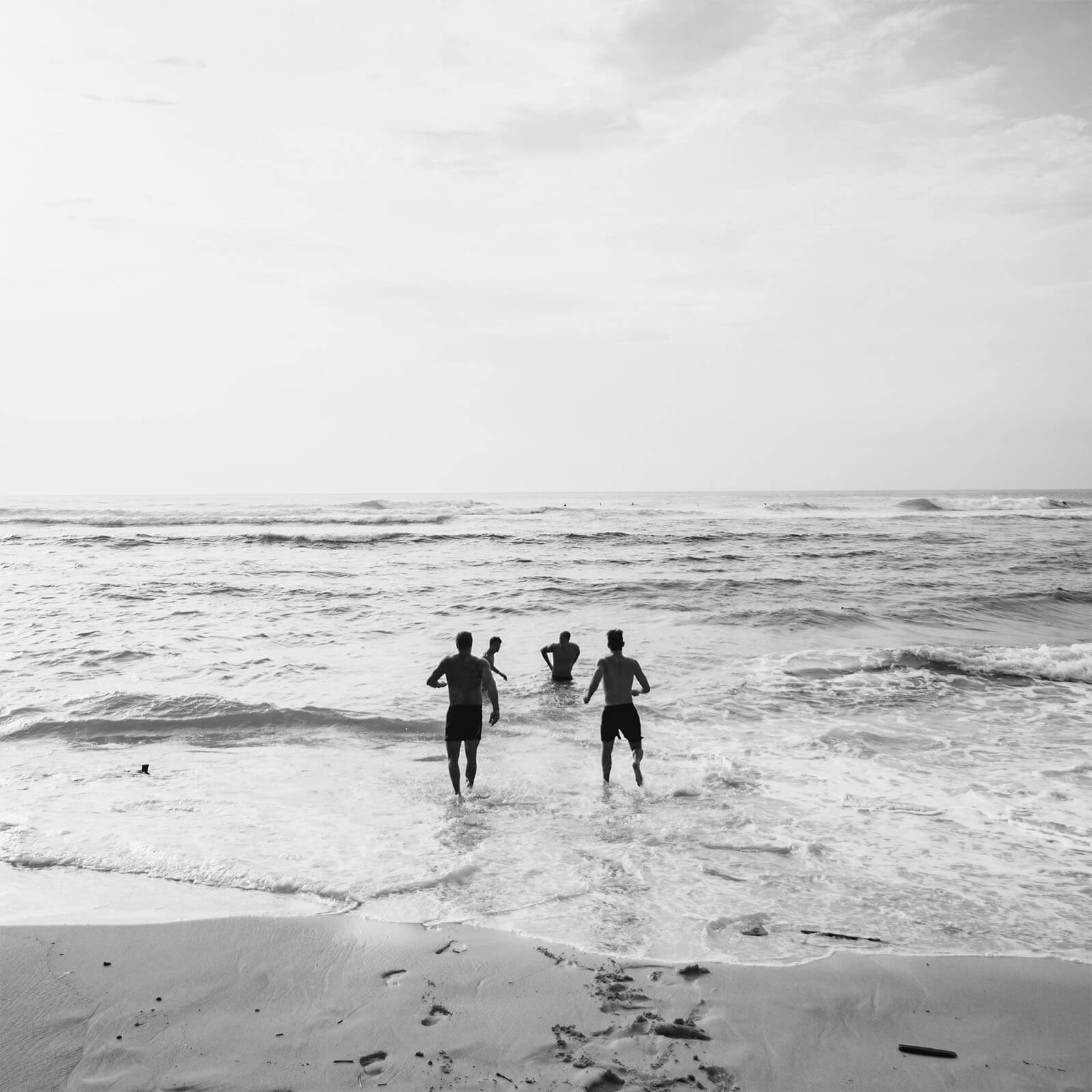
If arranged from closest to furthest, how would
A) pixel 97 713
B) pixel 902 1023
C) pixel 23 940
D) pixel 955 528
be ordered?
pixel 902 1023 → pixel 23 940 → pixel 97 713 → pixel 955 528

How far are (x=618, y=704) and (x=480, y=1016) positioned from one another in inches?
184

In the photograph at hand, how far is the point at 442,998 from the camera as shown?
4.12 m

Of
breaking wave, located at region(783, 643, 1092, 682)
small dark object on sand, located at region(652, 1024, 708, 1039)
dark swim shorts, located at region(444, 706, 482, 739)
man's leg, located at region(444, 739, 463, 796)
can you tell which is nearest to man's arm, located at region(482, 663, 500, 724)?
dark swim shorts, located at region(444, 706, 482, 739)

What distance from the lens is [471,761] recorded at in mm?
7973

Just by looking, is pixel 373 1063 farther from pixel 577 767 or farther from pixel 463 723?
pixel 577 767

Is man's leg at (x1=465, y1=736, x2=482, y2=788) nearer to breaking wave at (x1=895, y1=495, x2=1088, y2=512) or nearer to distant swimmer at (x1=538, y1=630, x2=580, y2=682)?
distant swimmer at (x1=538, y1=630, x2=580, y2=682)

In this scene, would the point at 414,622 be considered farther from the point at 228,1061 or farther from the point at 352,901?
the point at 228,1061

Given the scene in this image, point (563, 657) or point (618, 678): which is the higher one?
point (618, 678)

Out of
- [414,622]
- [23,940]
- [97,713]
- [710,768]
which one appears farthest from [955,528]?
[23,940]

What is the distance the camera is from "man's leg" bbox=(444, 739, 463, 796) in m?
7.80

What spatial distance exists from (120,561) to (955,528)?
4520 cm

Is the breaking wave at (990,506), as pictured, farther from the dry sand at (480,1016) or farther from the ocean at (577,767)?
the dry sand at (480,1016)

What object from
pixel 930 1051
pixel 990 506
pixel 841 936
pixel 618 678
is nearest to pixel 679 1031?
pixel 930 1051

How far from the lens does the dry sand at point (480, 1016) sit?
3533mm
